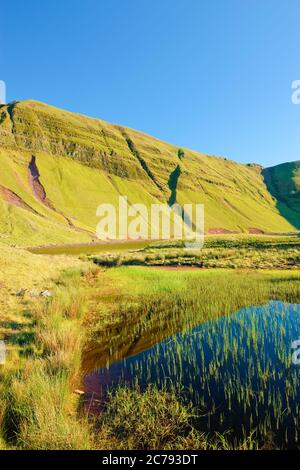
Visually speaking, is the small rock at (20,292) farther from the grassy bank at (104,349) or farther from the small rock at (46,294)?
the small rock at (46,294)

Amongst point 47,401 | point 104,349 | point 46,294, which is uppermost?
point 46,294

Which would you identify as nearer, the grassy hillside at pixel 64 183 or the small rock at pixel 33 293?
the small rock at pixel 33 293

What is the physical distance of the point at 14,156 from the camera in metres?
147

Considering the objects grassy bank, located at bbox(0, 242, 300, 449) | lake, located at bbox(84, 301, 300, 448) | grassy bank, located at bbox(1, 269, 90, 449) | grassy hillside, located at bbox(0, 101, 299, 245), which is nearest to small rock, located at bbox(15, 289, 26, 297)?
grassy bank, located at bbox(0, 242, 300, 449)

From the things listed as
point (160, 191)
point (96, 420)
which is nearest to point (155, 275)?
point (96, 420)

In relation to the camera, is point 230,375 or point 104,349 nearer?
point 230,375

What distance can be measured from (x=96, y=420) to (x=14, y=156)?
6289 inches

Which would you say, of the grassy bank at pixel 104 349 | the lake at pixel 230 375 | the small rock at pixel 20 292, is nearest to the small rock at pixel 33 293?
the grassy bank at pixel 104 349

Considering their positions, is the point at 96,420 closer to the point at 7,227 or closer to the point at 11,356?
the point at 11,356

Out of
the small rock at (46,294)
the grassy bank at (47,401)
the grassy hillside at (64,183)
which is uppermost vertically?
the grassy hillside at (64,183)

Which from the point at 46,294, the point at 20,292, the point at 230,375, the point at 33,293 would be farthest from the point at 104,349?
the point at 20,292

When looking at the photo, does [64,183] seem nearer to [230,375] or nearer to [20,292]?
[20,292]

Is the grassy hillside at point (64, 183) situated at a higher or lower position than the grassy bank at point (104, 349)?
higher

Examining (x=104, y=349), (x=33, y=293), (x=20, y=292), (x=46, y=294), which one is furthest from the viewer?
(x=20, y=292)
